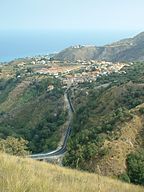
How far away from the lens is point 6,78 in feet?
324

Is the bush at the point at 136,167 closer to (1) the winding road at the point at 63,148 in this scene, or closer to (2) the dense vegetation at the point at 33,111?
(1) the winding road at the point at 63,148

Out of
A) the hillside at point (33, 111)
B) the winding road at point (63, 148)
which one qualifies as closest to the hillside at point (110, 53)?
the hillside at point (33, 111)

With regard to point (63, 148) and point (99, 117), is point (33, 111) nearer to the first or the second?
point (63, 148)

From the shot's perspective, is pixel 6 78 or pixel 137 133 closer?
pixel 137 133

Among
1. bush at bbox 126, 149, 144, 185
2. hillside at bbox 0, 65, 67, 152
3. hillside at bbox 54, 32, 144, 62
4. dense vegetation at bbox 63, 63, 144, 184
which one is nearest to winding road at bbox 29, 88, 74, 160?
hillside at bbox 0, 65, 67, 152

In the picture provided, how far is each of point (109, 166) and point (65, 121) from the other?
29.2 meters

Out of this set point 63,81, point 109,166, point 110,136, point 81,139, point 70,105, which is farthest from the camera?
point 63,81

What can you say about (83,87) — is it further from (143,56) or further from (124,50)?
(124,50)

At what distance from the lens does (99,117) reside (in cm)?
4753

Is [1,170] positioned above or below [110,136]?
above


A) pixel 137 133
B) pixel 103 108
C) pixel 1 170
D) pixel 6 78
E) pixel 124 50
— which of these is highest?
pixel 1 170

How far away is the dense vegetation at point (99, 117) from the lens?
101 feet

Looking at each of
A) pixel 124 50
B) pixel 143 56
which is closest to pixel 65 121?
pixel 143 56

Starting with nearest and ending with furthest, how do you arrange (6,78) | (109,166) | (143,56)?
1. (109,166)
2. (6,78)
3. (143,56)
